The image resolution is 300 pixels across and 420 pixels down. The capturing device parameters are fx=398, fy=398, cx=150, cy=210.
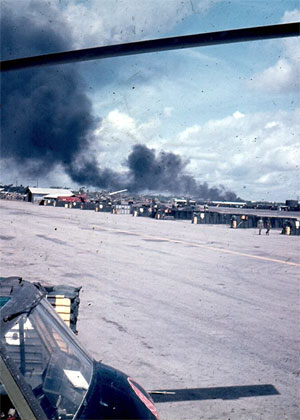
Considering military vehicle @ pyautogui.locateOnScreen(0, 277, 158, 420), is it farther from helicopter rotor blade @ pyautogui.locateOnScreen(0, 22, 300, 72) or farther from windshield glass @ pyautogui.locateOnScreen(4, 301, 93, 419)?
helicopter rotor blade @ pyautogui.locateOnScreen(0, 22, 300, 72)

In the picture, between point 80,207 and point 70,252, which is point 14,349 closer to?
point 70,252

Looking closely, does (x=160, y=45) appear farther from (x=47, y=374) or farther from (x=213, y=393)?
(x=213, y=393)

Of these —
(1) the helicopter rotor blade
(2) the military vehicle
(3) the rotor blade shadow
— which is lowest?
(3) the rotor blade shadow

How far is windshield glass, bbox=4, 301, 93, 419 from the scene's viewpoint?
258cm

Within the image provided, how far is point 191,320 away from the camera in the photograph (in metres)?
8.83

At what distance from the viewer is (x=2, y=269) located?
1322 centimetres

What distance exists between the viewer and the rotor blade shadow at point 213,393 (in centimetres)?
532

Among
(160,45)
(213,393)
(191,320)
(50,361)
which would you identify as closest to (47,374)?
(50,361)

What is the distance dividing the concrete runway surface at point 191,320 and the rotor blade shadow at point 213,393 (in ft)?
0.05

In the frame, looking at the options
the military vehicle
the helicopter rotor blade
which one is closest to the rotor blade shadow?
the military vehicle

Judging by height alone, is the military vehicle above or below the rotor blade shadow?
above

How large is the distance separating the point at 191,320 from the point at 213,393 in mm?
3310

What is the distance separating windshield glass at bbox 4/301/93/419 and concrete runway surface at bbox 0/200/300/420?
2.32m

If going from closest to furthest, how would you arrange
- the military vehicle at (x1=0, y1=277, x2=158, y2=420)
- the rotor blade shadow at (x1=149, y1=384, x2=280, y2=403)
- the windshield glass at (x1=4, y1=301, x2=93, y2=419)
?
1. the military vehicle at (x1=0, y1=277, x2=158, y2=420)
2. the windshield glass at (x1=4, y1=301, x2=93, y2=419)
3. the rotor blade shadow at (x1=149, y1=384, x2=280, y2=403)
